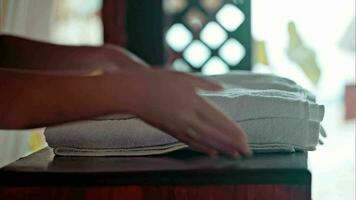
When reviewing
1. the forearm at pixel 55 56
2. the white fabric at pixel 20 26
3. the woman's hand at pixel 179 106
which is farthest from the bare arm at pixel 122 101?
the white fabric at pixel 20 26

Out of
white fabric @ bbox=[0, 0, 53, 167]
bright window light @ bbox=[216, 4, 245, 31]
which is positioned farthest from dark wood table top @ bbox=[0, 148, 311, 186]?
bright window light @ bbox=[216, 4, 245, 31]

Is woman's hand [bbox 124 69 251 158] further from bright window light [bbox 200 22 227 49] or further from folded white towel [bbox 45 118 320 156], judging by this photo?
bright window light [bbox 200 22 227 49]

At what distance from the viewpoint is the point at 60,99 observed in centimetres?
63

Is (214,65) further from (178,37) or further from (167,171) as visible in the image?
(167,171)

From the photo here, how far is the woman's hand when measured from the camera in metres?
0.63

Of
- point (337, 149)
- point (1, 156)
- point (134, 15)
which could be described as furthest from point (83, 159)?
point (134, 15)

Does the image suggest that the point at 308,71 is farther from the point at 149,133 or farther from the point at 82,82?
the point at 82,82

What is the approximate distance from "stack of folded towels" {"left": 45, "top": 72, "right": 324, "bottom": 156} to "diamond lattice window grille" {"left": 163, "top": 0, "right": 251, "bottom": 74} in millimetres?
1572

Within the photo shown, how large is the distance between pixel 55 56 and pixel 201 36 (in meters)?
1.52

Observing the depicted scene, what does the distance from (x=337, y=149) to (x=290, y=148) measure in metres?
1.29

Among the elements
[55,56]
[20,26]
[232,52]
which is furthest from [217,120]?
[232,52]

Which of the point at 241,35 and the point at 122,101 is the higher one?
the point at 241,35

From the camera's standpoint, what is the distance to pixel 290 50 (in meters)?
2.39

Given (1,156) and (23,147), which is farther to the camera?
(23,147)
